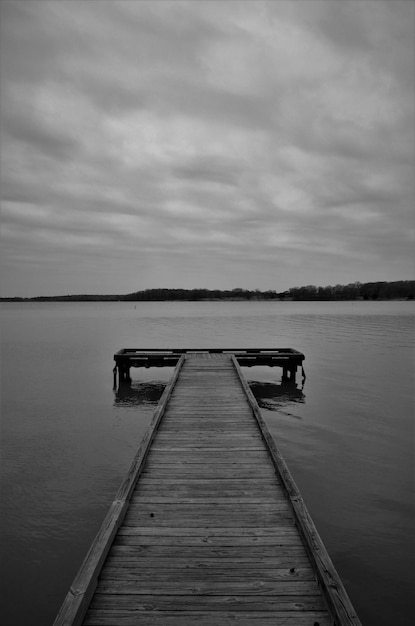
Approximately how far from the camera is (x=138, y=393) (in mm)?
17281

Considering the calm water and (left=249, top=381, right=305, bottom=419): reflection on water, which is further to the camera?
(left=249, top=381, right=305, bottom=419): reflection on water

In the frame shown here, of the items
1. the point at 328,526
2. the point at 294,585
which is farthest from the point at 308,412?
the point at 294,585

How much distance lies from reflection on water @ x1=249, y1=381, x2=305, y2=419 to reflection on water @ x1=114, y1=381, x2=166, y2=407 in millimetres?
4224

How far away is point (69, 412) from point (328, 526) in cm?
1005

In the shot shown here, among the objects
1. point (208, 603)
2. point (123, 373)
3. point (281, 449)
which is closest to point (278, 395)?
point (281, 449)

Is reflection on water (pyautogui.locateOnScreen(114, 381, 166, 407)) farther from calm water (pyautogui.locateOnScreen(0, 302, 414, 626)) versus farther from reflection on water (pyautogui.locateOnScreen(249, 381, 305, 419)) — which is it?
reflection on water (pyautogui.locateOnScreen(249, 381, 305, 419))

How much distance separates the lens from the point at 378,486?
822 centimetres

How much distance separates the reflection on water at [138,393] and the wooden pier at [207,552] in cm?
871

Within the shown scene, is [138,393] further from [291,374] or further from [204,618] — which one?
[204,618]

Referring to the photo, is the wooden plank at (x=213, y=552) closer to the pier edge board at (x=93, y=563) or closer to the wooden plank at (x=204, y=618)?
the pier edge board at (x=93, y=563)

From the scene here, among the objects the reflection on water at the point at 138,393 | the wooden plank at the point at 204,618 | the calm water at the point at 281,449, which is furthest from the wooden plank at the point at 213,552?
the reflection on water at the point at 138,393

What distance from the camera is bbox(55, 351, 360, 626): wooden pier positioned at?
336 centimetres

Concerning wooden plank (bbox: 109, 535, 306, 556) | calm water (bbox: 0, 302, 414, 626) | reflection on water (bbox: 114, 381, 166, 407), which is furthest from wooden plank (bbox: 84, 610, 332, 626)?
reflection on water (bbox: 114, 381, 166, 407)

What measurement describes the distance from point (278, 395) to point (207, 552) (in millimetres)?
13079
